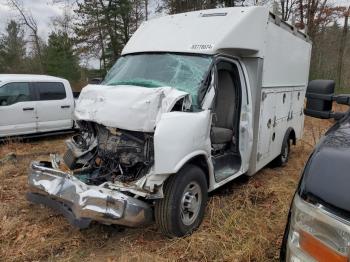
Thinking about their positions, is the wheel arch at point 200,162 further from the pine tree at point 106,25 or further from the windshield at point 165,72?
the pine tree at point 106,25

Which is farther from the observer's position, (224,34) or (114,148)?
(224,34)

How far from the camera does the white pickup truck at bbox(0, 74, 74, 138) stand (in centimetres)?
945

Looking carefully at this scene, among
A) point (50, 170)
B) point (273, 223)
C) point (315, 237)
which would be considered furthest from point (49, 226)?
point (315, 237)

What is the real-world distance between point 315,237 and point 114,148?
3124 mm

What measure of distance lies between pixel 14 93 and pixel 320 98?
876 cm

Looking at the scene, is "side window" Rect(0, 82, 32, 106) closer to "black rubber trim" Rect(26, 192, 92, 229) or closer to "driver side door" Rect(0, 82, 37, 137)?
"driver side door" Rect(0, 82, 37, 137)

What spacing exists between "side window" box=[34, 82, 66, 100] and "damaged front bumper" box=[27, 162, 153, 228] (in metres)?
6.68

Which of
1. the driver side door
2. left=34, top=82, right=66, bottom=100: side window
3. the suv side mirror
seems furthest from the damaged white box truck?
left=34, top=82, right=66, bottom=100: side window

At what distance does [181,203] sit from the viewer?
4137 millimetres

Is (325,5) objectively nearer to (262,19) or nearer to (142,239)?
(262,19)

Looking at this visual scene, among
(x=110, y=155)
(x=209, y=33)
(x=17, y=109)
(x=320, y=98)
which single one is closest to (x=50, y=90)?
(x=17, y=109)

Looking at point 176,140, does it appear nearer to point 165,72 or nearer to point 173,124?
point 173,124

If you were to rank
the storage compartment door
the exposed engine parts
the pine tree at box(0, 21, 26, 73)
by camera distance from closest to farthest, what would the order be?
the exposed engine parts < the storage compartment door < the pine tree at box(0, 21, 26, 73)

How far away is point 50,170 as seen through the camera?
429cm
